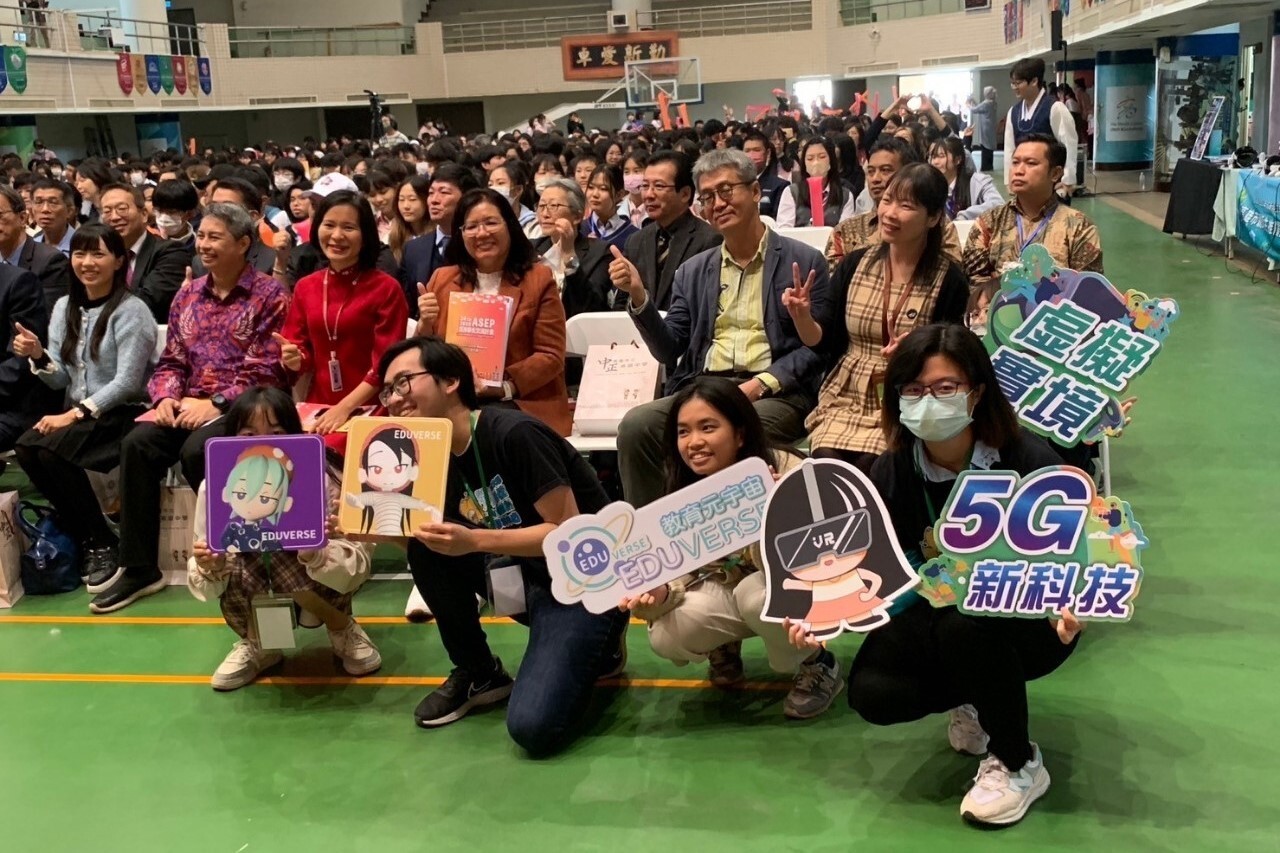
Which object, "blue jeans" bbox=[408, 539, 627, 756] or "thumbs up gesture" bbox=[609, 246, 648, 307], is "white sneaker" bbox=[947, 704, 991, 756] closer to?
"blue jeans" bbox=[408, 539, 627, 756]

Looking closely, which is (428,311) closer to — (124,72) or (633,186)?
(633,186)

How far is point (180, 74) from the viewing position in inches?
940

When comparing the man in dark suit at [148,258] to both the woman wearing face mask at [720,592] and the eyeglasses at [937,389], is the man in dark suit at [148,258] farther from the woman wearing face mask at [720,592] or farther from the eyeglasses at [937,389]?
the eyeglasses at [937,389]

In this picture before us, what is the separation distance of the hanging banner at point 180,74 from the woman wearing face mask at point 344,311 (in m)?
22.2

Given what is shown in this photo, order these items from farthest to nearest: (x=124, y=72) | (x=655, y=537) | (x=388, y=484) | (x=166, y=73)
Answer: (x=166, y=73), (x=124, y=72), (x=388, y=484), (x=655, y=537)

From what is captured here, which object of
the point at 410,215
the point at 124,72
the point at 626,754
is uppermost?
the point at 124,72

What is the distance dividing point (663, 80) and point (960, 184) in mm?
22552

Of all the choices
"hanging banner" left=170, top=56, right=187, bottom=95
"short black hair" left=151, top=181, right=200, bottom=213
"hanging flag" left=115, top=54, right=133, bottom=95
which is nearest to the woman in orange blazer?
"short black hair" left=151, top=181, right=200, bottom=213

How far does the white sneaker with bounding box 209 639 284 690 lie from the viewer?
3.36m

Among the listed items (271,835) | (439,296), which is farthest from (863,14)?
(271,835)

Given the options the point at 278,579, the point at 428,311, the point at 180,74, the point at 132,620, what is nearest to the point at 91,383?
the point at 132,620

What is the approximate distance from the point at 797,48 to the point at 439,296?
27.8 m

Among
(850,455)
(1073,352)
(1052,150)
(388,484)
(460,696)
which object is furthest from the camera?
(1052,150)

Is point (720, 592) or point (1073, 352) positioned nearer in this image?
point (720, 592)
